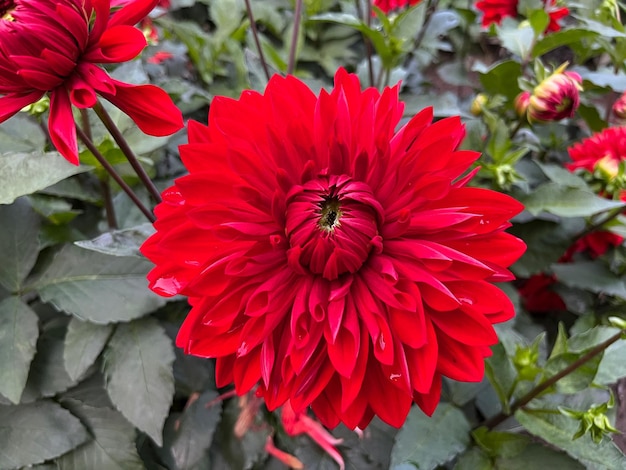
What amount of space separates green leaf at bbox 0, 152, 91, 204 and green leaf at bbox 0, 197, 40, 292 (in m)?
0.14

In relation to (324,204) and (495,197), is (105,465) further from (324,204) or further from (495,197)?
(495,197)

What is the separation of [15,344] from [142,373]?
167 millimetres

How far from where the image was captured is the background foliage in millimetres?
647

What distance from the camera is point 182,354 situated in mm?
814

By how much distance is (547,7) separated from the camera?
1.06 m

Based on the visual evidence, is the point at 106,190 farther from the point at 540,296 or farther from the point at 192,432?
the point at 540,296

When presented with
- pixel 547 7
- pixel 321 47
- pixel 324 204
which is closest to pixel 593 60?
pixel 547 7

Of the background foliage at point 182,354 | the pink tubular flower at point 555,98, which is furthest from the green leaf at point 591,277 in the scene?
the pink tubular flower at point 555,98

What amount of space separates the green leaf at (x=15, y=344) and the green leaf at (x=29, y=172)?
7.5 inches

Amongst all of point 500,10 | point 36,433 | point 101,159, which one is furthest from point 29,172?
point 500,10

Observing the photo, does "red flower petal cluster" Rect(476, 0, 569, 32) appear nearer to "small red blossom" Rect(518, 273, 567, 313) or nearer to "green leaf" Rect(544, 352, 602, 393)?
"small red blossom" Rect(518, 273, 567, 313)

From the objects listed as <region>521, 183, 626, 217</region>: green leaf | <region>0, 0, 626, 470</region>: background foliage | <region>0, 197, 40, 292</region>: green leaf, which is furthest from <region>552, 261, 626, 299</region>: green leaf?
<region>0, 197, 40, 292</region>: green leaf

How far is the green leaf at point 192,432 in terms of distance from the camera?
2.33 feet

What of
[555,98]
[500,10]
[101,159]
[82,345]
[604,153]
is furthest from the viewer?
[500,10]
